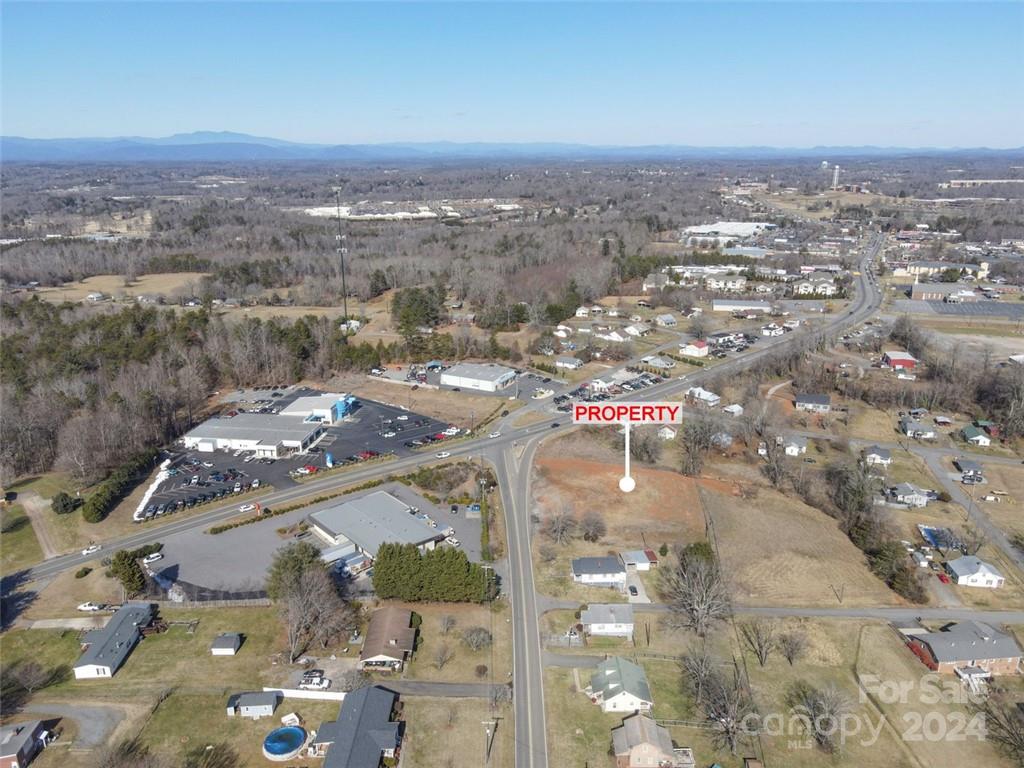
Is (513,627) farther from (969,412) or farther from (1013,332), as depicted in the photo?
(1013,332)

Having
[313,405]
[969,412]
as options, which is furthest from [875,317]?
[313,405]

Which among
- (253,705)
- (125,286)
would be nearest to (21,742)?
(253,705)

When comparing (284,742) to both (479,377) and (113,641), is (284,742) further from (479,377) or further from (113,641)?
(479,377)

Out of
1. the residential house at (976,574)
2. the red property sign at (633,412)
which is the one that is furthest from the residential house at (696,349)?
the red property sign at (633,412)

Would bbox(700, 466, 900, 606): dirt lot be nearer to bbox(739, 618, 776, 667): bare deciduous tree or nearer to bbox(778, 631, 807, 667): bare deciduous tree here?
bbox(739, 618, 776, 667): bare deciduous tree

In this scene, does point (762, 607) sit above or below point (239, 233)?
below

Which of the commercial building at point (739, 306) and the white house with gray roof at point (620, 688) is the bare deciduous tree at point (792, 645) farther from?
the commercial building at point (739, 306)
